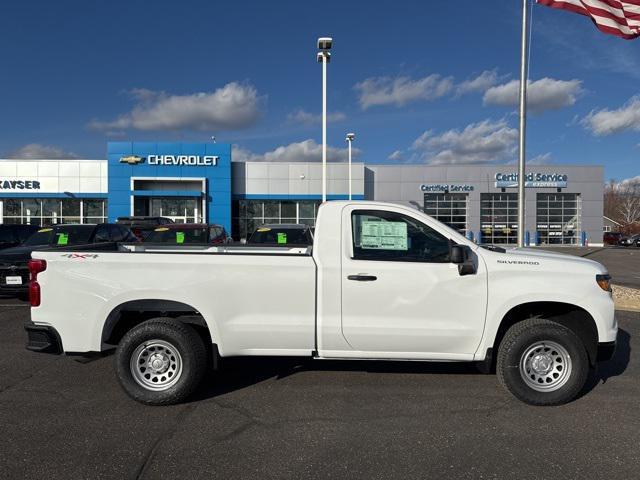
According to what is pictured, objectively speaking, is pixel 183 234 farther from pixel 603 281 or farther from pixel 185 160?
pixel 185 160

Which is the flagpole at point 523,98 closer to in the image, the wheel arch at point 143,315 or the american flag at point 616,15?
the american flag at point 616,15

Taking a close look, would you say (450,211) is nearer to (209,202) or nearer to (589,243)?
(589,243)

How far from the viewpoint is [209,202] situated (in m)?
33.8

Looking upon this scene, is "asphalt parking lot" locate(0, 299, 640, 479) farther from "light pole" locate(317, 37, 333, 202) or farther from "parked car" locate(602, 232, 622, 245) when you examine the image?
"parked car" locate(602, 232, 622, 245)

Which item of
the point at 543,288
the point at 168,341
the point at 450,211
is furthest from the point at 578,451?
the point at 450,211

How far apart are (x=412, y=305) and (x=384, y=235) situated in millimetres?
746

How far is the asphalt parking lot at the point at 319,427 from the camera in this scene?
340cm

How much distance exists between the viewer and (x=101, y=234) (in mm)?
12000

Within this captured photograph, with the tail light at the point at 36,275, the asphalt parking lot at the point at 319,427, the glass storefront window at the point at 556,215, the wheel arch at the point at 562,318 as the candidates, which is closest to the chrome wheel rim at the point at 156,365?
the asphalt parking lot at the point at 319,427

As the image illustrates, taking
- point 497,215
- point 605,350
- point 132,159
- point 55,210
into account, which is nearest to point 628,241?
point 497,215

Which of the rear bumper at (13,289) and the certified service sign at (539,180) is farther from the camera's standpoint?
the certified service sign at (539,180)

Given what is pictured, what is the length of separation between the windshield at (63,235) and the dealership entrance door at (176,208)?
22.5 meters

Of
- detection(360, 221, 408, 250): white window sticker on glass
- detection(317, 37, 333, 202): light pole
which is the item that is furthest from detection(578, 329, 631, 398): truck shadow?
detection(317, 37, 333, 202): light pole

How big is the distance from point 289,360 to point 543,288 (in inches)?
126
